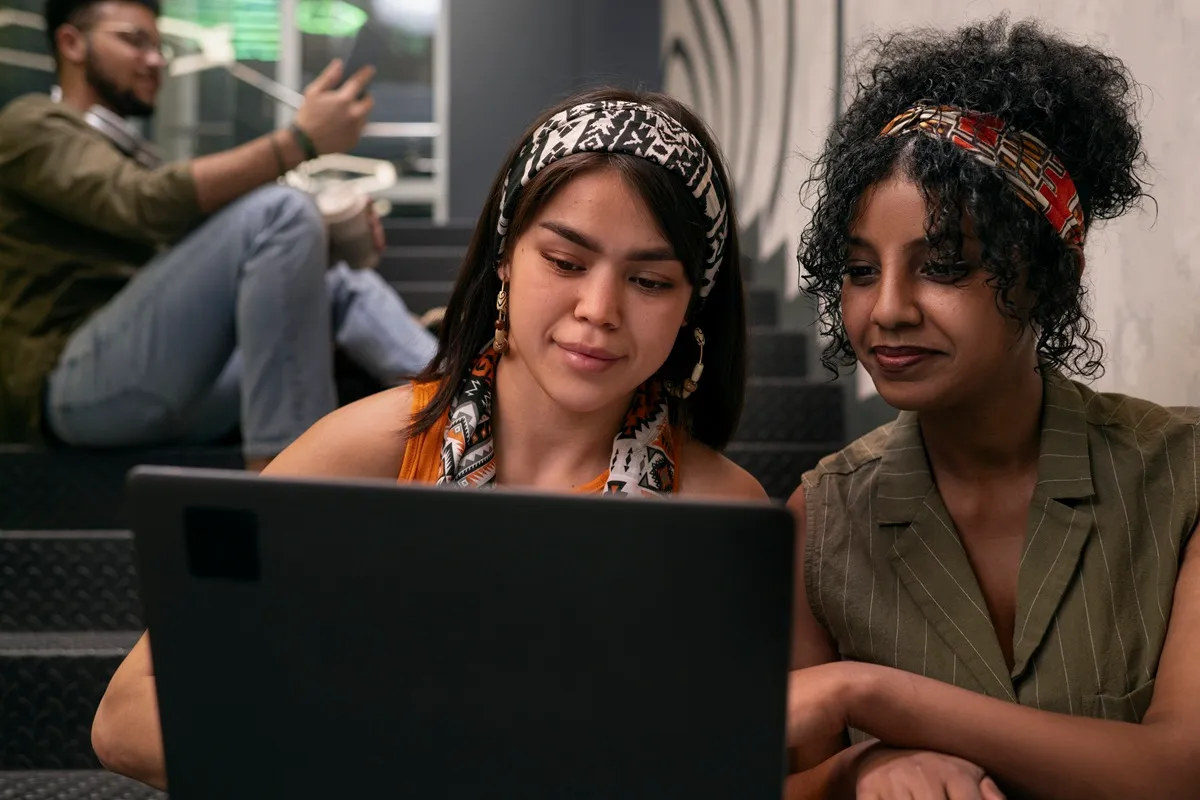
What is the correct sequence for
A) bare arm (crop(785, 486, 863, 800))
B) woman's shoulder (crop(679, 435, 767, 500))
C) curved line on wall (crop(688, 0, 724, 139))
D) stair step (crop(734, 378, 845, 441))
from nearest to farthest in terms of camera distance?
bare arm (crop(785, 486, 863, 800))
woman's shoulder (crop(679, 435, 767, 500))
stair step (crop(734, 378, 845, 441))
curved line on wall (crop(688, 0, 724, 139))

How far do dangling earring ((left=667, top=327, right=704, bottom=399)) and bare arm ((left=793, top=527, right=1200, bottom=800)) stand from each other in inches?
18.5

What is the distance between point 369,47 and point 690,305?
6861 millimetres

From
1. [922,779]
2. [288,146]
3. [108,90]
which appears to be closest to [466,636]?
[922,779]

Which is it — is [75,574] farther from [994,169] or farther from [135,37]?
[994,169]

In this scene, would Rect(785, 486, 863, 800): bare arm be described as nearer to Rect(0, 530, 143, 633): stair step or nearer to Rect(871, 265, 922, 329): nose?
Rect(871, 265, 922, 329): nose

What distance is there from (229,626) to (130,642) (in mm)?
1204

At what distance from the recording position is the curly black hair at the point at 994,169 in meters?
1.10

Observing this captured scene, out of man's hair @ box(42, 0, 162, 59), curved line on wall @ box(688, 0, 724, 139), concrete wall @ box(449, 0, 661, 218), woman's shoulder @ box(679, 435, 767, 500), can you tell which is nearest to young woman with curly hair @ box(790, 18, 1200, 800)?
woman's shoulder @ box(679, 435, 767, 500)

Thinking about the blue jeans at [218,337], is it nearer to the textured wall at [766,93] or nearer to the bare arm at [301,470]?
the bare arm at [301,470]

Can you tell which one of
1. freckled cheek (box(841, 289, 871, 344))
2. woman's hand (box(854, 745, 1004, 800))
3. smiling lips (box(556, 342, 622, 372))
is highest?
freckled cheek (box(841, 289, 871, 344))

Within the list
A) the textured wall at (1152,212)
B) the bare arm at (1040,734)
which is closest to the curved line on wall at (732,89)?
the textured wall at (1152,212)

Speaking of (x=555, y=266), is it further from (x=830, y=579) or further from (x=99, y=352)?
(x=99, y=352)

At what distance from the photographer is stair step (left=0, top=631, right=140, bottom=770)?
1639 millimetres

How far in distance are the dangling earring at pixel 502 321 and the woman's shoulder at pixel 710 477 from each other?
9.7 inches
